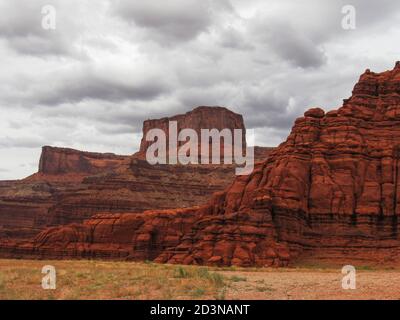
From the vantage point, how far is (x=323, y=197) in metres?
71.0

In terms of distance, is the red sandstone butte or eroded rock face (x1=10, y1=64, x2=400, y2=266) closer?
eroded rock face (x1=10, y1=64, x2=400, y2=266)

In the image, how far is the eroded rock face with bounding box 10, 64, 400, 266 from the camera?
2633 inches

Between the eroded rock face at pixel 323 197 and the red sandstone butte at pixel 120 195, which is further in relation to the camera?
the red sandstone butte at pixel 120 195

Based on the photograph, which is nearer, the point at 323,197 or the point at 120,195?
the point at 323,197

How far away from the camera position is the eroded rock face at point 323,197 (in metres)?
66.9

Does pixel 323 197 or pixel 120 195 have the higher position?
pixel 120 195

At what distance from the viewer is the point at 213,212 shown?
275 feet
